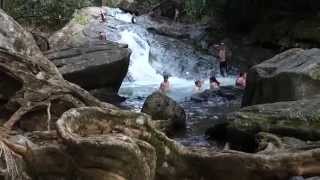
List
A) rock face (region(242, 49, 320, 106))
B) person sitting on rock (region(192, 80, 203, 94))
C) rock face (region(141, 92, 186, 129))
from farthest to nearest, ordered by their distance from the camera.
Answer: person sitting on rock (region(192, 80, 203, 94)) → rock face (region(141, 92, 186, 129)) → rock face (region(242, 49, 320, 106))

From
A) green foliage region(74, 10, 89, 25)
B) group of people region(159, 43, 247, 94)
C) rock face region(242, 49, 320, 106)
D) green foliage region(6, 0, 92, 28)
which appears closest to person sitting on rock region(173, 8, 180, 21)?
green foliage region(74, 10, 89, 25)

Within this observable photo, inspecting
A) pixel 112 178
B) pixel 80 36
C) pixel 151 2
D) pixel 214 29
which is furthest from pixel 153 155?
pixel 151 2

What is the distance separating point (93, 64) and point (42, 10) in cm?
806

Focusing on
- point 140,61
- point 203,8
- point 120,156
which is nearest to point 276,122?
point 120,156

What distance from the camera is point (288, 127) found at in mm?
11695

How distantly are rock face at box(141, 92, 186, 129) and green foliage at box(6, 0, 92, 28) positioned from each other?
10869 mm

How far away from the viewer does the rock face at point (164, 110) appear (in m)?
15.9

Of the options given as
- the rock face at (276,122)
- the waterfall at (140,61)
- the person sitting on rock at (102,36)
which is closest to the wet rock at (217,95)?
the waterfall at (140,61)

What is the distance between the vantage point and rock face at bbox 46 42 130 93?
19.0 meters

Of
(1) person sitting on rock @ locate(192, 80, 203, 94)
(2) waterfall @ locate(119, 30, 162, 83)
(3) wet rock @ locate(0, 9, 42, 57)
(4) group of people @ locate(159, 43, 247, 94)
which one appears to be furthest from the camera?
(2) waterfall @ locate(119, 30, 162, 83)

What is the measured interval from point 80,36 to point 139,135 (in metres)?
21.9

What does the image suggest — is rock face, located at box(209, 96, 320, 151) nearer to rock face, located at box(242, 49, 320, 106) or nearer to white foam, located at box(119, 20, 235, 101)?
rock face, located at box(242, 49, 320, 106)

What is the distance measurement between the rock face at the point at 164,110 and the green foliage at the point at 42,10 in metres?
10.9

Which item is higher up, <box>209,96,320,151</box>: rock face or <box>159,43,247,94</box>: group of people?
<box>209,96,320,151</box>: rock face
